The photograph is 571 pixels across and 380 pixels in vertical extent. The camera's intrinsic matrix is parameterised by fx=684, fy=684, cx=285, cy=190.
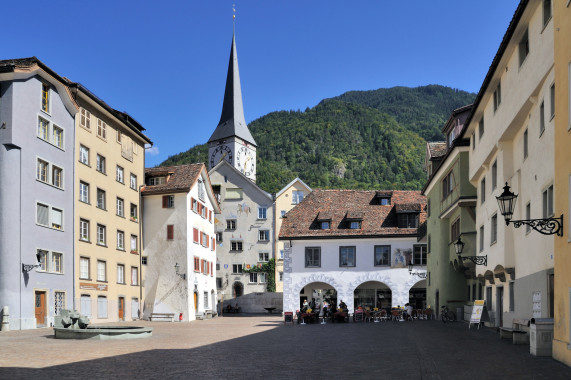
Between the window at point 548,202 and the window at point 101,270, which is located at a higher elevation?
the window at point 548,202

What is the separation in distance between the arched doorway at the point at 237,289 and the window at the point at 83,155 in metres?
37.5

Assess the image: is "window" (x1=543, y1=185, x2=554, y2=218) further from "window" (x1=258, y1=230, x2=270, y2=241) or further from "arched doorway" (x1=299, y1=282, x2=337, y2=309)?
"window" (x1=258, y1=230, x2=270, y2=241)

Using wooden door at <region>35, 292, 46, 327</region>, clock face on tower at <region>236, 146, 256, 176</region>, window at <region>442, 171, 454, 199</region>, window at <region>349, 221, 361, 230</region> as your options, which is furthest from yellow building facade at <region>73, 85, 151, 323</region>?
clock face on tower at <region>236, 146, 256, 176</region>

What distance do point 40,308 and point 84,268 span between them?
6.01 metres

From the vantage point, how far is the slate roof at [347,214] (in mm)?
Result: 54631

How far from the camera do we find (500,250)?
84.4ft

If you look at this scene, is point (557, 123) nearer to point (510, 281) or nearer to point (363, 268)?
point (510, 281)

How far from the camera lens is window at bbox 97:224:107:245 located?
43.9 meters

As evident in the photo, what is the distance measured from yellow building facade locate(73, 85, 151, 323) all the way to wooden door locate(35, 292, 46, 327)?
3.37 metres

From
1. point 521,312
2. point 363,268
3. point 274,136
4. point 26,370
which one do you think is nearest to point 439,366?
point 26,370

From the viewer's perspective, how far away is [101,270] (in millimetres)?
44000

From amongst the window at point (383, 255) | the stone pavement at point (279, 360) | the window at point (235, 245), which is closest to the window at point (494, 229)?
the stone pavement at point (279, 360)

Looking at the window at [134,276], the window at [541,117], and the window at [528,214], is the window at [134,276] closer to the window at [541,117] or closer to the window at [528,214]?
the window at [528,214]

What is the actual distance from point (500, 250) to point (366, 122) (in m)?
125
